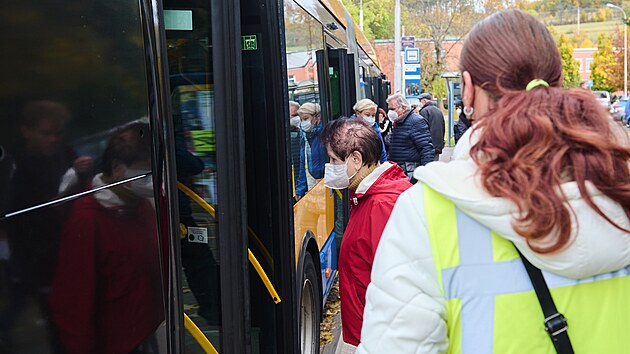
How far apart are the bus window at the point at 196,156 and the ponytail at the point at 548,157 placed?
199 cm

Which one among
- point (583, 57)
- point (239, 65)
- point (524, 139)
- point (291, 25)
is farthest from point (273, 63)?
point (583, 57)

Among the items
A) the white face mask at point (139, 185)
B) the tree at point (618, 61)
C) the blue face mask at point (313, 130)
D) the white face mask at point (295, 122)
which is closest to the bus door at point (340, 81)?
the blue face mask at point (313, 130)

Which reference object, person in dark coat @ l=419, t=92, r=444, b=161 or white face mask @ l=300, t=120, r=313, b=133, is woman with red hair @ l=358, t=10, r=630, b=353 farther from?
person in dark coat @ l=419, t=92, r=444, b=161

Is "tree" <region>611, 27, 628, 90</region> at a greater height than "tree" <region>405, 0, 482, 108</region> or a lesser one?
lesser

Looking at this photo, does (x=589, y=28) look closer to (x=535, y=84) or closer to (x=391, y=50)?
(x=391, y=50)

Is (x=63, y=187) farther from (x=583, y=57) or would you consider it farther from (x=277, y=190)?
(x=583, y=57)

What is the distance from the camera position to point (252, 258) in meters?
3.83

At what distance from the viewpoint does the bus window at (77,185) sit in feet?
5.79

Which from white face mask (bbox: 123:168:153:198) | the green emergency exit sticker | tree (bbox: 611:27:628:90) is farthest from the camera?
tree (bbox: 611:27:628:90)

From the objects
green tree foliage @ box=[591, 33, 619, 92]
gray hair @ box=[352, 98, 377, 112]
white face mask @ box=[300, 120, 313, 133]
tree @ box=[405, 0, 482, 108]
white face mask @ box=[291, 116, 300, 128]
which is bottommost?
green tree foliage @ box=[591, 33, 619, 92]

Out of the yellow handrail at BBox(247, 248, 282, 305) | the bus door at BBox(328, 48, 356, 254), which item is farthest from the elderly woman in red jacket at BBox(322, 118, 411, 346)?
the bus door at BBox(328, 48, 356, 254)

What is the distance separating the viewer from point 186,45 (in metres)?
3.44

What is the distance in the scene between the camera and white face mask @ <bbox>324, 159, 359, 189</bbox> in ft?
12.0

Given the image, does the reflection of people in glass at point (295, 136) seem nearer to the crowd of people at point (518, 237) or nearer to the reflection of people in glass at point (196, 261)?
the reflection of people in glass at point (196, 261)
